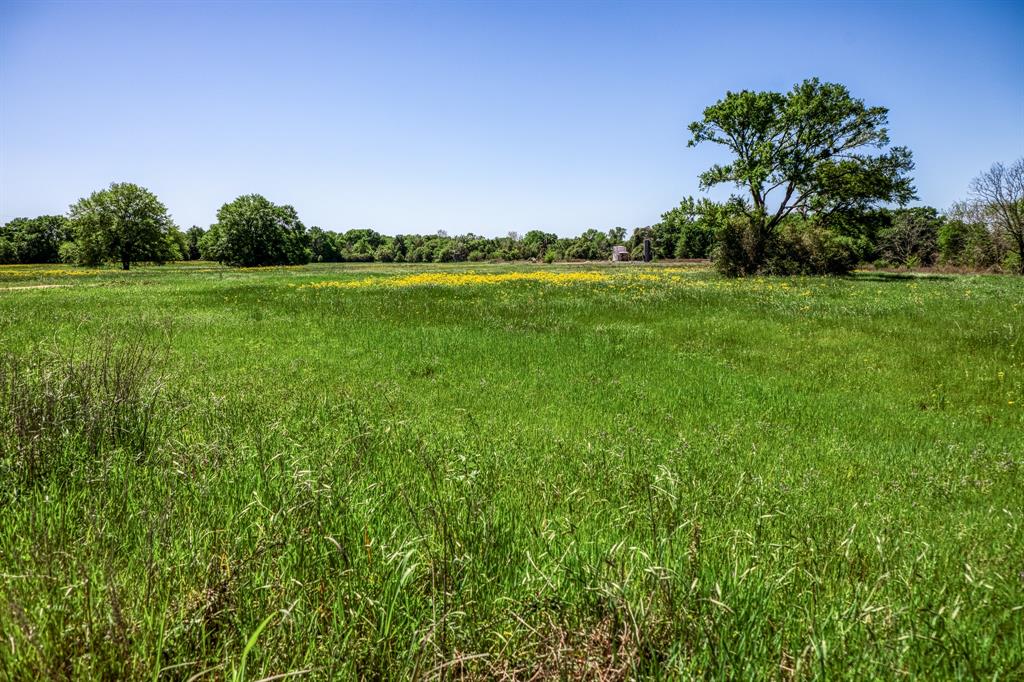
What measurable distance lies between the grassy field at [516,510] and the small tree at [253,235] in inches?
3019

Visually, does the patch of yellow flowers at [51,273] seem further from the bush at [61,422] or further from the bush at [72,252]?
the bush at [61,422]

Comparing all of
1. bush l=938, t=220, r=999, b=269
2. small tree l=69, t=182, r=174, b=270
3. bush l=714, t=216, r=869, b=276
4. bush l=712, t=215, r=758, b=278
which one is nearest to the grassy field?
bush l=712, t=215, r=758, b=278

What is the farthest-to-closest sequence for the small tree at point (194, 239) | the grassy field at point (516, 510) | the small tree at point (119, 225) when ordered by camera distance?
the small tree at point (194, 239)
the small tree at point (119, 225)
the grassy field at point (516, 510)

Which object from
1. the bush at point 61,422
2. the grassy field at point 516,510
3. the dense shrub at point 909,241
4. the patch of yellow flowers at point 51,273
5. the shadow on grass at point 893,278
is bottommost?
the grassy field at point 516,510

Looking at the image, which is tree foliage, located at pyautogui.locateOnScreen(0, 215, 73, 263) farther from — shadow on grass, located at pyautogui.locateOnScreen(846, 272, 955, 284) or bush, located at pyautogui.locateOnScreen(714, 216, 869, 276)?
shadow on grass, located at pyautogui.locateOnScreen(846, 272, 955, 284)

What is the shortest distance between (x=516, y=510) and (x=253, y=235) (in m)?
91.5

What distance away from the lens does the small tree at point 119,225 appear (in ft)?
196

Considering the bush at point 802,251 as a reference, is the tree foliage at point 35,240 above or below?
above

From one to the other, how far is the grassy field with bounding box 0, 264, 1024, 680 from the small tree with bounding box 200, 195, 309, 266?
76670 mm

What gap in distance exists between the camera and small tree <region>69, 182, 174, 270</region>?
59875 millimetres

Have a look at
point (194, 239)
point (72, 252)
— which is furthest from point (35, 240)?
point (72, 252)

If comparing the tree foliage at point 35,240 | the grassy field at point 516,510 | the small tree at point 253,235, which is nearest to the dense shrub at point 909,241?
the grassy field at point 516,510

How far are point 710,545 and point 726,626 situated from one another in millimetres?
1474

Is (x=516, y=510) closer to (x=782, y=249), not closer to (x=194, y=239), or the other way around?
(x=782, y=249)
